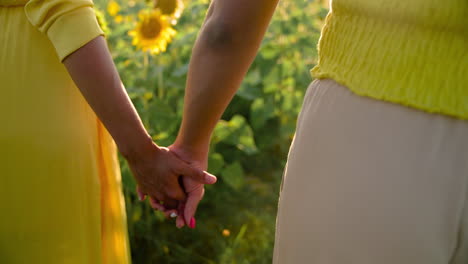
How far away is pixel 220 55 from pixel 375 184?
1.55 ft

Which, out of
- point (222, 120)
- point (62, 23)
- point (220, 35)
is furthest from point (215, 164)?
point (220, 35)

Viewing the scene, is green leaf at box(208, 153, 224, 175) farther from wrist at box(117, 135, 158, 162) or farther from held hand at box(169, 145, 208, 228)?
wrist at box(117, 135, 158, 162)

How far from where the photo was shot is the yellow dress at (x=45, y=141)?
1.43 meters

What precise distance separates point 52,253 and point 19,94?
1.16 feet

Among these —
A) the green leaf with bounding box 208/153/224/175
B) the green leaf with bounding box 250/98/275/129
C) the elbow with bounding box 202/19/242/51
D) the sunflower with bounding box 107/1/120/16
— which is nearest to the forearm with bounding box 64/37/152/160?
the elbow with bounding box 202/19/242/51

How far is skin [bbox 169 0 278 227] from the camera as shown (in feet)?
4.04

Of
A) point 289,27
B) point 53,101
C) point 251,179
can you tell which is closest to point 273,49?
point 289,27

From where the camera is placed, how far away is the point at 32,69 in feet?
4.70

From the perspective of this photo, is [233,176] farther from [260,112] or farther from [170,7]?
[170,7]

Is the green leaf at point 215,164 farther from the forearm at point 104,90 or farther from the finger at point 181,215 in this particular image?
the forearm at point 104,90

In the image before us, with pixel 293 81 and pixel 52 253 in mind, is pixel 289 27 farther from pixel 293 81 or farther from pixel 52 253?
pixel 52 253

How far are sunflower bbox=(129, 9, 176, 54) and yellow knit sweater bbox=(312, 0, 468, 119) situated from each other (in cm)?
197

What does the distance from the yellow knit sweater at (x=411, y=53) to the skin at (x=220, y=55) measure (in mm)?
268

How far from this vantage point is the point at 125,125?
1493 millimetres
